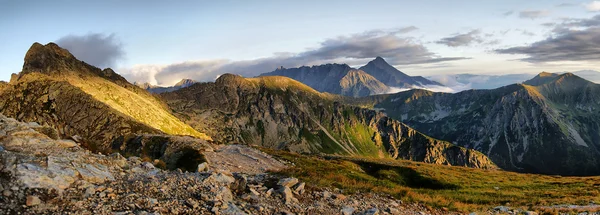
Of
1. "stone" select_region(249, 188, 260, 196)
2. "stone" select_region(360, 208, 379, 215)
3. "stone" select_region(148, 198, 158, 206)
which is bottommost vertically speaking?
"stone" select_region(360, 208, 379, 215)

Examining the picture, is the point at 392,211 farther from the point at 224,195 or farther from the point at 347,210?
the point at 224,195

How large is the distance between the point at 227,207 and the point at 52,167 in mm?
7977

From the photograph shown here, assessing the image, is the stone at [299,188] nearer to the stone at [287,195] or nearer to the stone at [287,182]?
the stone at [287,182]

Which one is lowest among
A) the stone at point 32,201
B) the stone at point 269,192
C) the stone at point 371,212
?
the stone at point 371,212

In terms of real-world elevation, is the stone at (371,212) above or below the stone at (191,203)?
below

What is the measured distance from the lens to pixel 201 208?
15.4 metres

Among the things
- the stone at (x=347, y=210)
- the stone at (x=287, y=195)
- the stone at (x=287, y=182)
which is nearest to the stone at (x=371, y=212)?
the stone at (x=347, y=210)

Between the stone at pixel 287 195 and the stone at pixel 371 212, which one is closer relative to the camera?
the stone at pixel 287 195

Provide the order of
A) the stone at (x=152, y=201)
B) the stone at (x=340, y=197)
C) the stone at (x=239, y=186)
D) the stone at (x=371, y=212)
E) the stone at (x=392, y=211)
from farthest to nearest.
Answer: the stone at (x=340, y=197) → the stone at (x=392, y=211) → the stone at (x=239, y=186) → the stone at (x=371, y=212) → the stone at (x=152, y=201)

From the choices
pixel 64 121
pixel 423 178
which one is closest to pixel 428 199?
pixel 423 178

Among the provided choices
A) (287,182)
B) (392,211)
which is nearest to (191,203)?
(287,182)

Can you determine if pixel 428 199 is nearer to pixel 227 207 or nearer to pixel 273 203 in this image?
pixel 273 203

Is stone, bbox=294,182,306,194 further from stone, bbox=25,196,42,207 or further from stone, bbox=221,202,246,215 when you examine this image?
stone, bbox=25,196,42,207

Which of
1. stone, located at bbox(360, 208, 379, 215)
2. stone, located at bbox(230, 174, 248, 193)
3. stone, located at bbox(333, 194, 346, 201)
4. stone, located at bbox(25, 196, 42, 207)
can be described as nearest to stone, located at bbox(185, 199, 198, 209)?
stone, located at bbox(230, 174, 248, 193)
